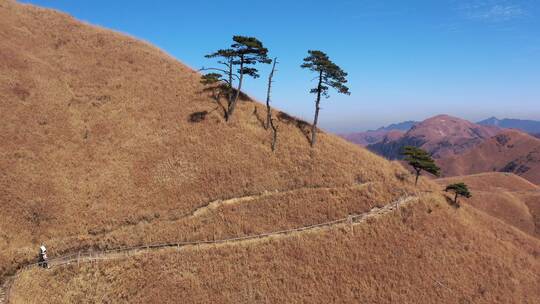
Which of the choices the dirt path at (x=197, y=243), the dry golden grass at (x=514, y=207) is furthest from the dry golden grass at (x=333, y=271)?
the dry golden grass at (x=514, y=207)

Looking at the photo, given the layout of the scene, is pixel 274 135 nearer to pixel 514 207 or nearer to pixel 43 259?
pixel 43 259

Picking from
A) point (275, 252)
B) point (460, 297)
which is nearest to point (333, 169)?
point (275, 252)

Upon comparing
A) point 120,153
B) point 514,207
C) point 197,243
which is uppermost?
point 120,153

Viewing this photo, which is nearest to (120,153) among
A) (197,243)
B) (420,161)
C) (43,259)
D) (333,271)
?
(43,259)

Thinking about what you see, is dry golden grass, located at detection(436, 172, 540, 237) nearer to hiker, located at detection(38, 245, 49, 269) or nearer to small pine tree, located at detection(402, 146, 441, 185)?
small pine tree, located at detection(402, 146, 441, 185)

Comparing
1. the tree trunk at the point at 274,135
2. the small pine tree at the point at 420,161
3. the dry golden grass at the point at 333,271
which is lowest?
the dry golden grass at the point at 333,271

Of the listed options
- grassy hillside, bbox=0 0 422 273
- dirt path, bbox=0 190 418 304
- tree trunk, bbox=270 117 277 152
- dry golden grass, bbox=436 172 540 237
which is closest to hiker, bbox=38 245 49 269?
dirt path, bbox=0 190 418 304

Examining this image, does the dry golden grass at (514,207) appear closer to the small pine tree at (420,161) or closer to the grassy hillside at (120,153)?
the small pine tree at (420,161)
